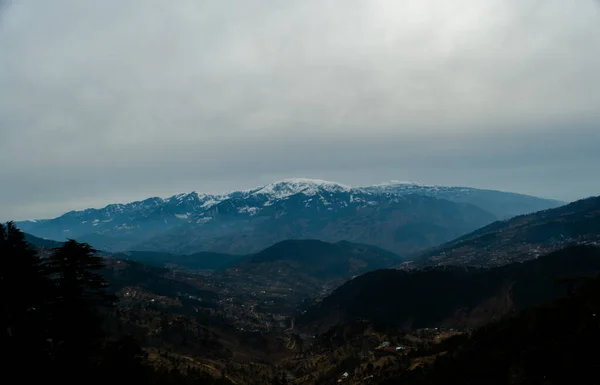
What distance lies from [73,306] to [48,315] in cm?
186

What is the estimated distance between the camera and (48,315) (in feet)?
114

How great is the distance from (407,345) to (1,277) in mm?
124502

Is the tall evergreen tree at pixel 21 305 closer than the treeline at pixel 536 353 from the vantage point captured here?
Yes

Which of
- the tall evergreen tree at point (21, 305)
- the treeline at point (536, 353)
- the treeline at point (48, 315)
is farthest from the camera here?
the treeline at point (536, 353)

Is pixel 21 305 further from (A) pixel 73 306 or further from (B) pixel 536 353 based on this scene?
(B) pixel 536 353

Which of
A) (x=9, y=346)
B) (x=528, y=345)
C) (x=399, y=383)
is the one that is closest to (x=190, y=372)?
(x=399, y=383)

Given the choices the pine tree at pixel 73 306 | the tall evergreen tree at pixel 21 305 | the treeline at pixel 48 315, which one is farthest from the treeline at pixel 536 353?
the tall evergreen tree at pixel 21 305

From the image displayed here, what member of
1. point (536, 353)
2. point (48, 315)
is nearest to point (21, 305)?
point (48, 315)

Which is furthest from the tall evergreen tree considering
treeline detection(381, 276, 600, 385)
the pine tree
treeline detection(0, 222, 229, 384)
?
treeline detection(381, 276, 600, 385)

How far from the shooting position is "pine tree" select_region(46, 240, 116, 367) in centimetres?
3478

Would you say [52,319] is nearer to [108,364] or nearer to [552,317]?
[108,364]

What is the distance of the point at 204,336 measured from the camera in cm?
18825

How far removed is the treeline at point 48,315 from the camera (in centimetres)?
3186

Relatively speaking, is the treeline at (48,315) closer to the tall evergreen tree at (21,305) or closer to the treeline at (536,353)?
the tall evergreen tree at (21,305)
